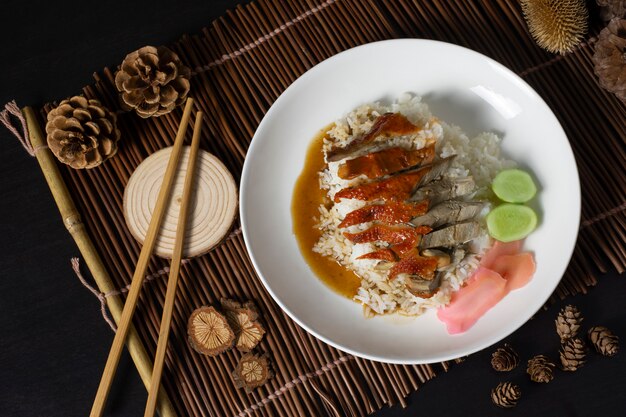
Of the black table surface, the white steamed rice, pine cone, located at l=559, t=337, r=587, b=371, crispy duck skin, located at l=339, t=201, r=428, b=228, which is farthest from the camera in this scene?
the black table surface

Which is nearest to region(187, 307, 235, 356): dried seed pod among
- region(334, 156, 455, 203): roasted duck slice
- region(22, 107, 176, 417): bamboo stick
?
region(22, 107, 176, 417): bamboo stick

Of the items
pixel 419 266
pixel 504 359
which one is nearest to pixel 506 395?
pixel 504 359

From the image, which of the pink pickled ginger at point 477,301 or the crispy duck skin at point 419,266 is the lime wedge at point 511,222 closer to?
the pink pickled ginger at point 477,301

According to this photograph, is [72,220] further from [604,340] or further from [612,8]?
[612,8]

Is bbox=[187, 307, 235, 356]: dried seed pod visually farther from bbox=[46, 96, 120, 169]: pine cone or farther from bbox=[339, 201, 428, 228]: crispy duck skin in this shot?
bbox=[46, 96, 120, 169]: pine cone

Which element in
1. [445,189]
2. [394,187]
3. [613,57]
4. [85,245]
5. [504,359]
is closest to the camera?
[394,187]

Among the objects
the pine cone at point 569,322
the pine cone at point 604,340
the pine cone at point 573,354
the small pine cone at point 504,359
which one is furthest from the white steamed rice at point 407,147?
the pine cone at point 604,340

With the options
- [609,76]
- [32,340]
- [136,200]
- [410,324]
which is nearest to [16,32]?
[136,200]
